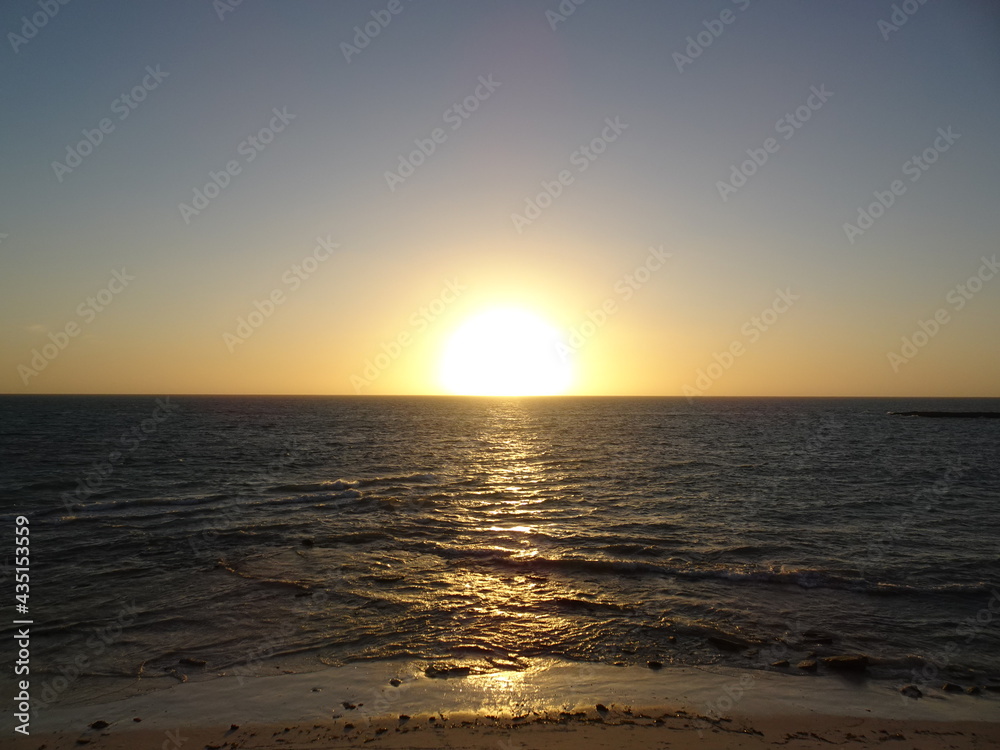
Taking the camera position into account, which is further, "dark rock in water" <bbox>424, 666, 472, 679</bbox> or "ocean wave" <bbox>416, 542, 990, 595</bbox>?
"ocean wave" <bbox>416, 542, 990, 595</bbox>

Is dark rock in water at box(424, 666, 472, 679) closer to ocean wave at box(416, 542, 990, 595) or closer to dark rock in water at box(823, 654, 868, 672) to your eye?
dark rock in water at box(823, 654, 868, 672)

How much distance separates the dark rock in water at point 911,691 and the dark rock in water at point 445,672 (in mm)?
8109

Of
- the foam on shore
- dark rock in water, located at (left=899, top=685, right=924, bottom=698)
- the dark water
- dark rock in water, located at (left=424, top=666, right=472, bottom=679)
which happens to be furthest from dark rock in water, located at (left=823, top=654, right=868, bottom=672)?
dark rock in water, located at (left=424, top=666, right=472, bottom=679)

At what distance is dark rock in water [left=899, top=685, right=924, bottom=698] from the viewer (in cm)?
1065

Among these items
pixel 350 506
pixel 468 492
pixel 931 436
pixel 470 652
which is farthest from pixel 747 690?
pixel 931 436

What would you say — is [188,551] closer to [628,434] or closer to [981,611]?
[981,611]

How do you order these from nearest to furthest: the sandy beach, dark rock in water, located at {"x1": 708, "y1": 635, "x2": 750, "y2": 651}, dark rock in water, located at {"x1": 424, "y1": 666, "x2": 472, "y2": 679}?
the sandy beach
dark rock in water, located at {"x1": 424, "y1": 666, "x2": 472, "y2": 679}
dark rock in water, located at {"x1": 708, "y1": 635, "x2": 750, "y2": 651}

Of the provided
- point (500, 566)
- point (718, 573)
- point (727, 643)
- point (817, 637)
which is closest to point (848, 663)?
point (817, 637)

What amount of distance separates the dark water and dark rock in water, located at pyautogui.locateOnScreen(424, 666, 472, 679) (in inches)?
12.5

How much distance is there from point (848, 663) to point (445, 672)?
814 centimetres

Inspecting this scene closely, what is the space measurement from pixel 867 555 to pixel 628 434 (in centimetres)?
6401

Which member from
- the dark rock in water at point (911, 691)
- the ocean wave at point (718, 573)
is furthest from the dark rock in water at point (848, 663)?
the ocean wave at point (718, 573)

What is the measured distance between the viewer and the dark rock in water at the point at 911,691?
10652 mm

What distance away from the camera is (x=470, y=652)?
41.2 ft
